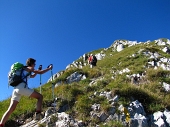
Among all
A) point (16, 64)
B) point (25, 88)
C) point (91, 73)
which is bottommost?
point (25, 88)

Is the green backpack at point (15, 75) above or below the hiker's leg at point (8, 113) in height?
above

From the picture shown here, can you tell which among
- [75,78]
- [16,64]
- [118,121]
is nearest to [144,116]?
[118,121]

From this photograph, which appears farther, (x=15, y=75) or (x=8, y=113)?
(x=15, y=75)

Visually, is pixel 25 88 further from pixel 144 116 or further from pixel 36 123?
pixel 144 116

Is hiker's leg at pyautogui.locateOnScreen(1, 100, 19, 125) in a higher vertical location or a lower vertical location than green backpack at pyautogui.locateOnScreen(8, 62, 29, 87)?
lower

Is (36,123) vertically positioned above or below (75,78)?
below

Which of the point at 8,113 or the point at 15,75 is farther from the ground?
the point at 15,75

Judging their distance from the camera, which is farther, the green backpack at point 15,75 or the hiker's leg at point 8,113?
the green backpack at point 15,75

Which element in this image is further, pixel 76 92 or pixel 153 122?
pixel 76 92

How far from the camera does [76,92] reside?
1332cm

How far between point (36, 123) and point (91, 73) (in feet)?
31.9

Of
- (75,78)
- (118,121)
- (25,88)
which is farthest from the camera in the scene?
(75,78)

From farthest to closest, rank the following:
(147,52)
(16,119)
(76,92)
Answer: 1. (147,52)
2. (76,92)
3. (16,119)

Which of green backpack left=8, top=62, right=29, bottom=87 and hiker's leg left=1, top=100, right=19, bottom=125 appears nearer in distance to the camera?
hiker's leg left=1, top=100, right=19, bottom=125
